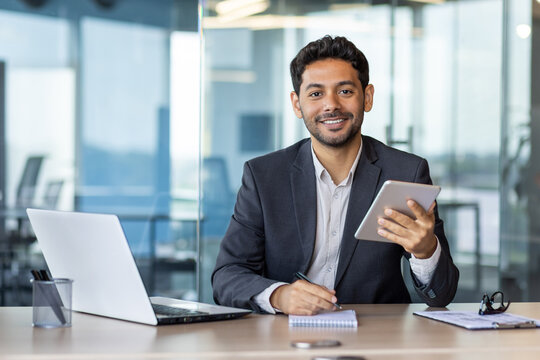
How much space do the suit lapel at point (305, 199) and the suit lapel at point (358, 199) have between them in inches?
4.0

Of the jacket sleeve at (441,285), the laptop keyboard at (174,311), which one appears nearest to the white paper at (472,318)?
the jacket sleeve at (441,285)

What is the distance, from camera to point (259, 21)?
4684 millimetres

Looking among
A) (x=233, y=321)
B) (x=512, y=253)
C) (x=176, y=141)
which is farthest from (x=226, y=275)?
(x=512, y=253)

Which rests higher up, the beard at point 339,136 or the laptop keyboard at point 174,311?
the beard at point 339,136

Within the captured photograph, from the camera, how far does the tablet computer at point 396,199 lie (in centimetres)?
194

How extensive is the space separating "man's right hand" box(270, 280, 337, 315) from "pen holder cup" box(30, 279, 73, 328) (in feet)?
1.74

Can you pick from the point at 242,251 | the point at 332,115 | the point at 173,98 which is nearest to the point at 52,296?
the point at 242,251

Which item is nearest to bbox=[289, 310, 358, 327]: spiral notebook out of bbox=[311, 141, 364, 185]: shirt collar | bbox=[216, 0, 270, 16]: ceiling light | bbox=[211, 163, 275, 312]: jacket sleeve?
bbox=[211, 163, 275, 312]: jacket sleeve

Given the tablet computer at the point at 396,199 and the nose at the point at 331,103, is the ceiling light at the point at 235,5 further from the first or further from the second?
the tablet computer at the point at 396,199

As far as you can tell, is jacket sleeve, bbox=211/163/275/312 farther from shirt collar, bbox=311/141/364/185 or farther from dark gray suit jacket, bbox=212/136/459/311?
shirt collar, bbox=311/141/364/185

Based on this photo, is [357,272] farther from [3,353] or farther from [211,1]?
[211,1]

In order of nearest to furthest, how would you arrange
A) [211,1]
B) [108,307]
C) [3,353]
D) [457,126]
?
[3,353], [108,307], [211,1], [457,126]

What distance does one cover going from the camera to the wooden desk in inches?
65.6

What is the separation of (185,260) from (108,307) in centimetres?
276
